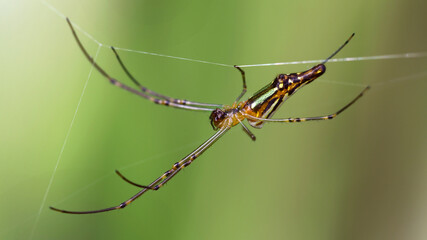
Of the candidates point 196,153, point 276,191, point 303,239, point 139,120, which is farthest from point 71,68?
point 303,239

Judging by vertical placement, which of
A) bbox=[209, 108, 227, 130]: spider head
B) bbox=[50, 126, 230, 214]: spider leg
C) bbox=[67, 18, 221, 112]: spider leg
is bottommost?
bbox=[50, 126, 230, 214]: spider leg

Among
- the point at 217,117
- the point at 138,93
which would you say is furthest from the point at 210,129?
the point at 138,93

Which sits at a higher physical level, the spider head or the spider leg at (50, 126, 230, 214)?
the spider head

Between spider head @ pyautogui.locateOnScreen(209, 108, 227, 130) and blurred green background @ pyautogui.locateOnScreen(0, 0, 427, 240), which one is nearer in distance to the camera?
blurred green background @ pyautogui.locateOnScreen(0, 0, 427, 240)

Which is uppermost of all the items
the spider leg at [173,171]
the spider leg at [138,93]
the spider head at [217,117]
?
the spider leg at [138,93]

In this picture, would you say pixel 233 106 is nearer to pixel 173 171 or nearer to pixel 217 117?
pixel 217 117

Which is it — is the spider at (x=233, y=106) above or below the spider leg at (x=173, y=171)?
above
